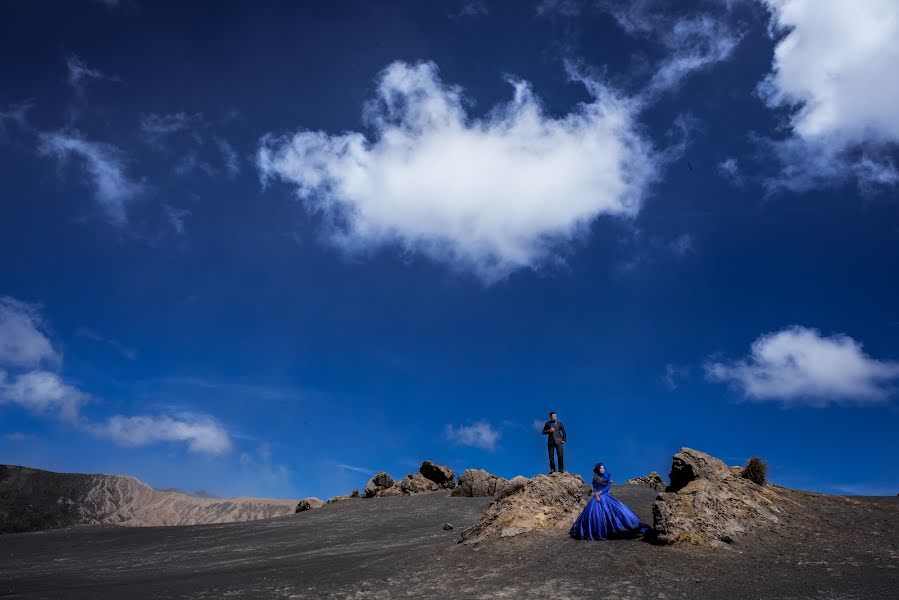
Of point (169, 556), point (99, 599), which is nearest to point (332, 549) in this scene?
point (169, 556)

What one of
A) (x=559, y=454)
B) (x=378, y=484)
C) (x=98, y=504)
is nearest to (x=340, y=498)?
(x=378, y=484)

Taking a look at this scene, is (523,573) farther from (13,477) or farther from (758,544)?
(13,477)

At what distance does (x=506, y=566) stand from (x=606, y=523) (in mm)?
2780

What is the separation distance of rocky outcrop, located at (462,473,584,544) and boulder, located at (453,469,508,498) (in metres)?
10.2

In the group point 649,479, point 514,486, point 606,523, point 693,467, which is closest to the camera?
point 606,523

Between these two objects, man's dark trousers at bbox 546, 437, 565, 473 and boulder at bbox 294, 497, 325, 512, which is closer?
man's dark trousers at bbox 546, 437, 565, 473

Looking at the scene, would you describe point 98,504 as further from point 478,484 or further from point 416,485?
point 478,484

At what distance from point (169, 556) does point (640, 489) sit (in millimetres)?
16595

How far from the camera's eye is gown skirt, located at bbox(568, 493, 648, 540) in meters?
12.7

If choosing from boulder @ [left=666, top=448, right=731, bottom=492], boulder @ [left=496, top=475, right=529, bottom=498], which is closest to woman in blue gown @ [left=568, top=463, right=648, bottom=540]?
→ boulder @ [left=496, top=475, right=529, bottom=498]

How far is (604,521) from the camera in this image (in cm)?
1287

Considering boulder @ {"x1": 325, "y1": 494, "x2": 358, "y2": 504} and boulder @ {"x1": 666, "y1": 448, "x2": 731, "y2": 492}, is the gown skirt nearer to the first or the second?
boulder @ {"x1": 666, "y1": 448, "x2": 731, "y2": 492}

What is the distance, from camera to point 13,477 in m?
55.6

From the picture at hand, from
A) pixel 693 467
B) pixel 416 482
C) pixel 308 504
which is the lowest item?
pixel 693 467
